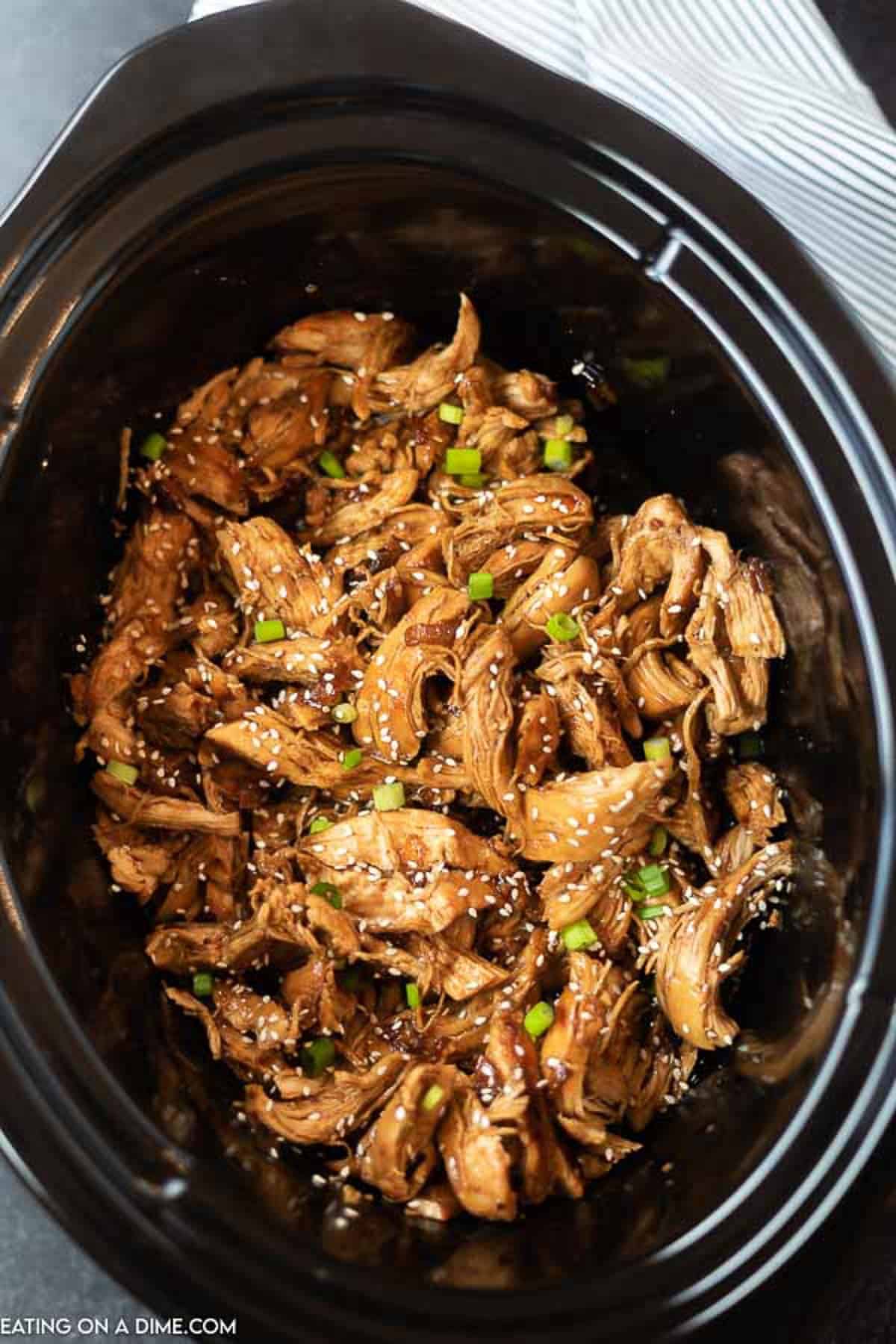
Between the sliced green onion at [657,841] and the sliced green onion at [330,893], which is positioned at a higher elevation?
the sliced green onion at [657,841]

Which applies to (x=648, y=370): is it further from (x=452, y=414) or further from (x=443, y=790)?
(x=443, y=790)

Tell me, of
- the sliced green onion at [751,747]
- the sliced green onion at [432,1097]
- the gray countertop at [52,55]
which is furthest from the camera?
the gray countertop at [52,55]

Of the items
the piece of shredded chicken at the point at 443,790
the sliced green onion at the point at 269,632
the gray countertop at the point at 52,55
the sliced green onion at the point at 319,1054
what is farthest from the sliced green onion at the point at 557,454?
the gray countertop at the point at 52,55

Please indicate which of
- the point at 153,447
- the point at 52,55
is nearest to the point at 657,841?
the point at 153,447

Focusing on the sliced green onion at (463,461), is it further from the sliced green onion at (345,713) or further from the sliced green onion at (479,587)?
the sliced green onion at (345,713)

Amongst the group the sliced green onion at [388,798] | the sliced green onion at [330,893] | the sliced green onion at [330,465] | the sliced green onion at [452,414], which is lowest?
the sliced green onion at [330,893]
